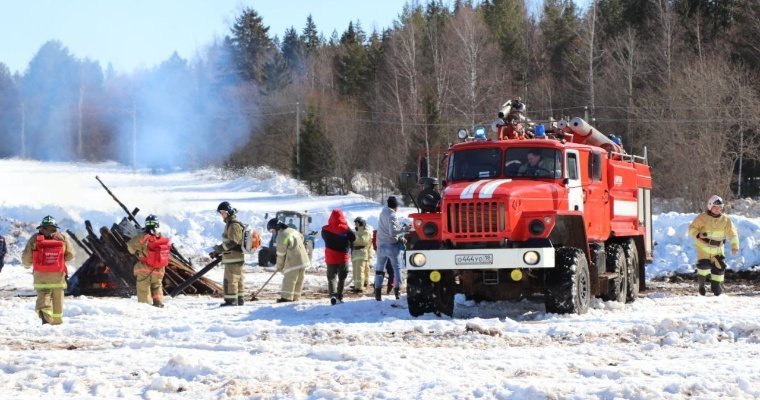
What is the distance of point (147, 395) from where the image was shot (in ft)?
25.9

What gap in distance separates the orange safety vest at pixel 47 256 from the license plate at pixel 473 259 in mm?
5402

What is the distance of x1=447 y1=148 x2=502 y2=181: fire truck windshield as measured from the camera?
13.7 meters

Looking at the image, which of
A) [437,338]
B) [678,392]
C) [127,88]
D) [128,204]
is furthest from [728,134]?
[678,392]

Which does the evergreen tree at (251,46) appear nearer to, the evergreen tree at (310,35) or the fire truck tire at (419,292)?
the evergreen tree at (310,35)

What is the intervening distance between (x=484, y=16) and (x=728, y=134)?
88.9 ft

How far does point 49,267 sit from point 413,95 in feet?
132

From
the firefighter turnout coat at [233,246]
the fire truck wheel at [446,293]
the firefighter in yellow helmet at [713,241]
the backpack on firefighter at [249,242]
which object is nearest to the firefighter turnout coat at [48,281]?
the firefighter turnout coat at [233,246]

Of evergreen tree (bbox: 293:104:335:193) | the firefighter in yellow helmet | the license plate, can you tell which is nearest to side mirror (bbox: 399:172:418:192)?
the license plate

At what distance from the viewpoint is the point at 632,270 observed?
16000 mm

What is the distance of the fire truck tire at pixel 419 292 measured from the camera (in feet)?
43.0

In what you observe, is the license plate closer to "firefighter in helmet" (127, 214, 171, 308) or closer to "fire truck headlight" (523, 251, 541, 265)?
"fire truck headlight" (523, 251, 541, 265)

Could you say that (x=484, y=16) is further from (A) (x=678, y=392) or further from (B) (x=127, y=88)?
(A) (x=678, y=392)

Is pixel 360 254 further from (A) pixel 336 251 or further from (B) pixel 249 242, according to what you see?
(B) pixel 249 242

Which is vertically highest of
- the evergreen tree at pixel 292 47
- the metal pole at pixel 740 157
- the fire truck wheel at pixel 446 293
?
the evergreen tree at pixel 292 47
